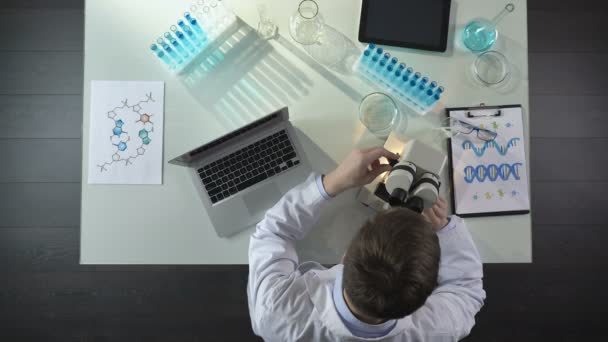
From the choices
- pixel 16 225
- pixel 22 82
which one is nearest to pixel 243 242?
pixel 16 225

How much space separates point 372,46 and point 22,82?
163cm

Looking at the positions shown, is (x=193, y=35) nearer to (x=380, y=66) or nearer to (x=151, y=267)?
(x=380, y=66)

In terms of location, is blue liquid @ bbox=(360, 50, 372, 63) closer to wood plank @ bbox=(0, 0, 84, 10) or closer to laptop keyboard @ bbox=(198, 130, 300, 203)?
laptop keyboard @ bbox=(198, 130, 300, 203)

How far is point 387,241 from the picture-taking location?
28.7 inches

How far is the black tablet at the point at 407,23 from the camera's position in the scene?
3.82 ft

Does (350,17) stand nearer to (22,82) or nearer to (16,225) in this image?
(22,82)

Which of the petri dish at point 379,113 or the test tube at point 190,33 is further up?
the test tube at point 190,33

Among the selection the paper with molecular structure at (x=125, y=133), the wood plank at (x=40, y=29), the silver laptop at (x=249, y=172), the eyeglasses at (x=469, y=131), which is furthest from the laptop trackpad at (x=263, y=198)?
the wood plank at (x=40, y=29)

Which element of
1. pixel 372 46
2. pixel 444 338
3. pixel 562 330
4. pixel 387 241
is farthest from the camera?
pixel 562 330

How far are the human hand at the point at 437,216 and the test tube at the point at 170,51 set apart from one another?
78 cm

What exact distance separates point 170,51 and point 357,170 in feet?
2.01

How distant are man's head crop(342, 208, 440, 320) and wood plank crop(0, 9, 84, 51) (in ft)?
5.70

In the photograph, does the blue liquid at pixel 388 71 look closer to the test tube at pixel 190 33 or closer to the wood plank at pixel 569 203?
the test tube at pixel 190 33

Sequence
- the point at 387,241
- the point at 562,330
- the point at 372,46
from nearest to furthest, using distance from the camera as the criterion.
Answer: the point at 387,241 → the point at 372,46 → the point at 562,330
